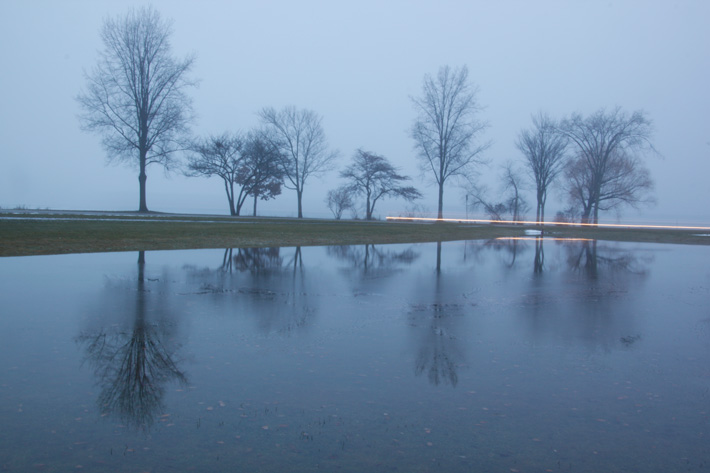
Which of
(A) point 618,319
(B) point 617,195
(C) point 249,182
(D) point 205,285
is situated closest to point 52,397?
(D) point 205,285

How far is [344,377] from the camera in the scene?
5039 mm

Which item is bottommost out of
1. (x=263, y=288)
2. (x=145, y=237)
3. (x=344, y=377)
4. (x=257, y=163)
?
(x=344, y=377)

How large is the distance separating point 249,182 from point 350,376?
145 ft

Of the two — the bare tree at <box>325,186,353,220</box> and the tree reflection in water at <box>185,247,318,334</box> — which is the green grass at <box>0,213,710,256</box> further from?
the bare tree at <box>325,186,353,220</box>

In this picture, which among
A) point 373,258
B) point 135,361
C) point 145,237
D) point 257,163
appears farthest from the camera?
point 257,163

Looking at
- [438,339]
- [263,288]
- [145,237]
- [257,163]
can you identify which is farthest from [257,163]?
[438,339]

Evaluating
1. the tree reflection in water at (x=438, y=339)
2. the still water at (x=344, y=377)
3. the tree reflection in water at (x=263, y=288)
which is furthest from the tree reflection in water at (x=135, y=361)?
the tree reflection in water at (x=438, y=339)

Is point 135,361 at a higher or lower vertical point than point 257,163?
lower

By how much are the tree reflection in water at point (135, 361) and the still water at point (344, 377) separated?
0.9 inches

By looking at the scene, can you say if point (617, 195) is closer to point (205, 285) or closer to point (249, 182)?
point (249, 182)

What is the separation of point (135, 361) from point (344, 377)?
2.03 m

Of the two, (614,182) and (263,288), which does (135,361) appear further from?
(614,182)

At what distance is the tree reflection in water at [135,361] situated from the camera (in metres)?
4.25

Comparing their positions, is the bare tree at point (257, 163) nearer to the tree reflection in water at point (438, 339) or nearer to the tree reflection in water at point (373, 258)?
the tree reflection in water at point (373, 258)
